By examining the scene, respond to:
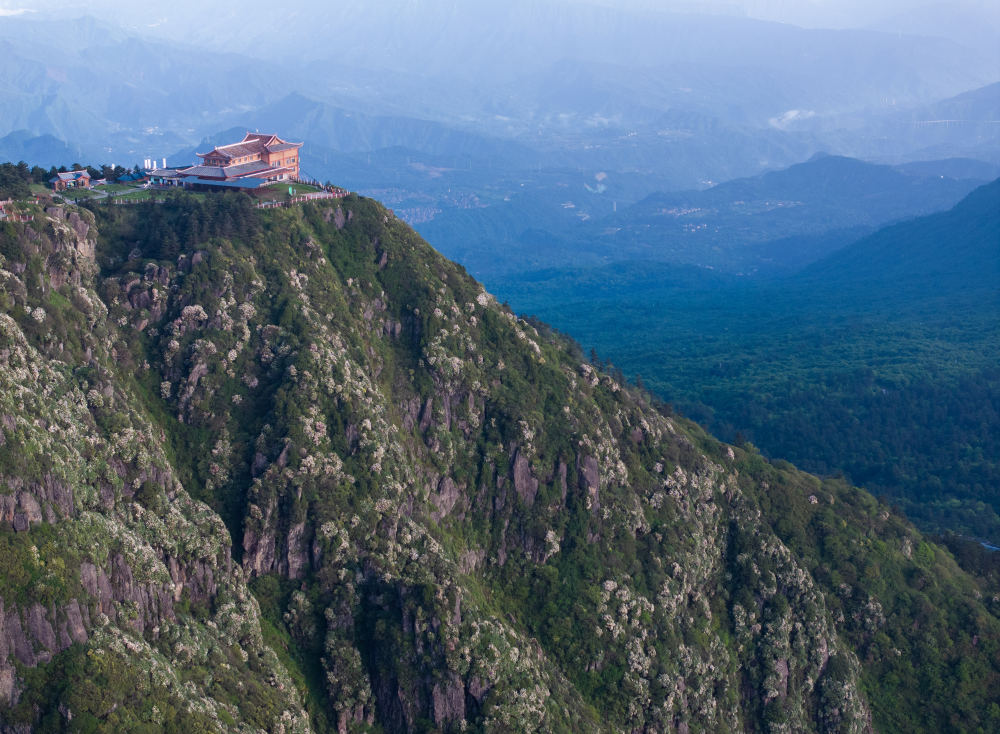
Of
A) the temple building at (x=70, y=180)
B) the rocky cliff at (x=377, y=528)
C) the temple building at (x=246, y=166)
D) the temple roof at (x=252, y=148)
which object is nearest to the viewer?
the rocky cliff at (x=377, y=528)

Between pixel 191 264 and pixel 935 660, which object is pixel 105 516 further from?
pixel 935 660

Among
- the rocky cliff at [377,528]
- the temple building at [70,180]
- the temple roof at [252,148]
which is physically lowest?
the rocky cliff at [377,528]

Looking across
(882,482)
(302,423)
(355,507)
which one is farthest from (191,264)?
(882,482)

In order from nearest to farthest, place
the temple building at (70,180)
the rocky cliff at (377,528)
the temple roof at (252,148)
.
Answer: the rocky cliff at (377,528)
the temple building at (70,180)
the temple roof at (252,148)

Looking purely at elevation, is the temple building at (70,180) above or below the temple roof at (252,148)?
below

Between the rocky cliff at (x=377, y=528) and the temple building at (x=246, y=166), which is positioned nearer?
the rocky cliff at (x=377, y=528)

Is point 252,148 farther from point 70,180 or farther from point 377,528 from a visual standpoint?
point 377,528

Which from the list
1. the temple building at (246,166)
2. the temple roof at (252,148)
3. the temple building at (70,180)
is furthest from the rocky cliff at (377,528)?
the temple roof at (252,148)

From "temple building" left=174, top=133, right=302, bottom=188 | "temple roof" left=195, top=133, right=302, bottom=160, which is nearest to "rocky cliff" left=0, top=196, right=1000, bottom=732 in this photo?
"temple building" left=174, top=133, right=302, bottom=188

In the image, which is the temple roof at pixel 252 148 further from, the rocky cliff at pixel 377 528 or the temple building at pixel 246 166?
the rocky cliff at pixel 377 528
